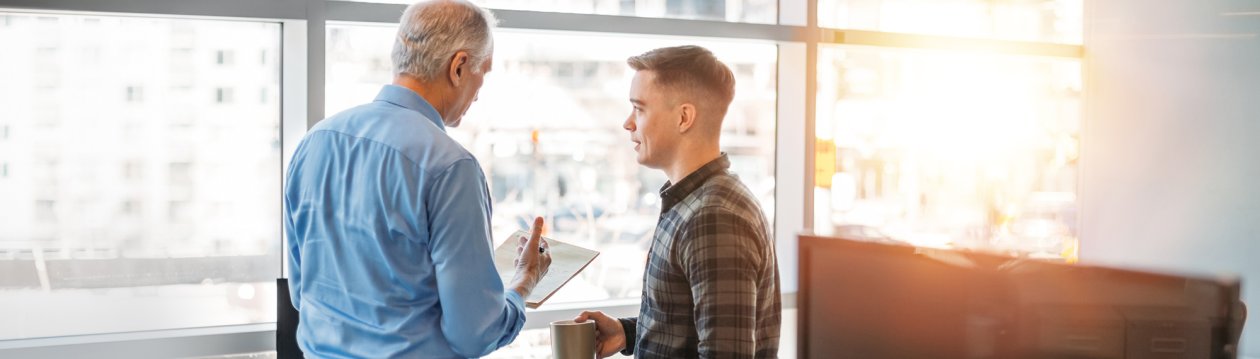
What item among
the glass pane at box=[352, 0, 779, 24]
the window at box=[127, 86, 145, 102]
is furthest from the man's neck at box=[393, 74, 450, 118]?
the glass pane at box=[352, 0, 779, 24]

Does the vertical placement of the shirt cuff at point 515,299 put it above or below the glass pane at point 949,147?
below

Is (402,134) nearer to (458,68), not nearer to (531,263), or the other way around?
(458,68)

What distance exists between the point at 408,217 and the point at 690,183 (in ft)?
1.59

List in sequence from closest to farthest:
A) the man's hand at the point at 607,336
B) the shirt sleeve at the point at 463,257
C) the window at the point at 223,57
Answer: the shirt sleeve at the point at 463,257
the man's hand at the point at 607,336
the window at the point at 223,57

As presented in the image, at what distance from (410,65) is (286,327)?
1299mm

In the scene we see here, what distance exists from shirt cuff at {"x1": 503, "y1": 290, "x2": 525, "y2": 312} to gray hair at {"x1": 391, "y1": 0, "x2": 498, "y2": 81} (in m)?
0.36

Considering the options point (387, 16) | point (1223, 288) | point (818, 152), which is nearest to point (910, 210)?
point (818, 152)

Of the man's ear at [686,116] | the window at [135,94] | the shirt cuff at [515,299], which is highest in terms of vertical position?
the window at [135,94]

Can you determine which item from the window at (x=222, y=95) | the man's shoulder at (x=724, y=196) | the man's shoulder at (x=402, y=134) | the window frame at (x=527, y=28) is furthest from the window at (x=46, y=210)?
the man's shoulder at (x=724, y=196)

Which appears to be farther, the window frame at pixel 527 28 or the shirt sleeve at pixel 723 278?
the window frame at pixel 527 28

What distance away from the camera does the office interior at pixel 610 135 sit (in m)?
2.70

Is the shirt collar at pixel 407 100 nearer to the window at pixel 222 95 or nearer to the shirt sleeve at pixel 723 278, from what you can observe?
the shirt sleeve at pixel 723 278

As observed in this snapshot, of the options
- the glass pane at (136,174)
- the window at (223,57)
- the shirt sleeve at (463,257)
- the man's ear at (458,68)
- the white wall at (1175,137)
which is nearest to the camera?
the shirt sleeve at (463,257)

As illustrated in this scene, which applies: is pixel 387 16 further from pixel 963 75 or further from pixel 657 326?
pixel 963 75
